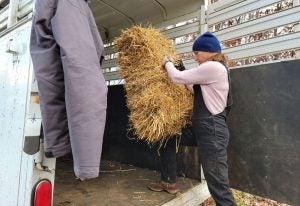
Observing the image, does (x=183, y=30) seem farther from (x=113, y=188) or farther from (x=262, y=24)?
(x=113, y=188)

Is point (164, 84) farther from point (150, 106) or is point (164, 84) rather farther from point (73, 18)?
point (73, 18)

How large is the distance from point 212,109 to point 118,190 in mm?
1247

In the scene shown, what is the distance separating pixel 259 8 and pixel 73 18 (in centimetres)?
178

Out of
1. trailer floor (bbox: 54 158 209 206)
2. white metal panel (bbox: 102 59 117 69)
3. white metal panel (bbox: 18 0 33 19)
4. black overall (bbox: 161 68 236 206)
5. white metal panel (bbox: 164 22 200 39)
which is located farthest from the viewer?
white metal panel (bbox: 102 59 117 69)

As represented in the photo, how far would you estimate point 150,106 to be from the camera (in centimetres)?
244

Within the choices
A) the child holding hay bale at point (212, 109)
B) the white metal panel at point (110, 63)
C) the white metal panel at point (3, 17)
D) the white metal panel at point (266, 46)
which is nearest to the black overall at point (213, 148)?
the child holding hay bale at point (212, 109)

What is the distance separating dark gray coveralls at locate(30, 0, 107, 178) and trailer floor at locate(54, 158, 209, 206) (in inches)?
47.9

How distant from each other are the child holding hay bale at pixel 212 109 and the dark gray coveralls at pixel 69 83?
1.13 metres

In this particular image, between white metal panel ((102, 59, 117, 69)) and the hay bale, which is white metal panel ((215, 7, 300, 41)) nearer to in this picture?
the hay bale

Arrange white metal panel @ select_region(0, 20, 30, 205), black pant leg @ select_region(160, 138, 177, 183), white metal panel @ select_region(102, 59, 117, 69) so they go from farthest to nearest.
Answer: white metal panel @ select_region(102, 59, 117, 69) < black pant leg @ select_region(160, 138, 177, 183) < white metal panel @ select_region(0, 20, 30, 205)

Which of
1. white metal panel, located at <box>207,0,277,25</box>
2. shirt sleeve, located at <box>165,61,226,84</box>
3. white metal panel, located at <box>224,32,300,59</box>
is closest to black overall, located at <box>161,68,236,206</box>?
shirt sleeve, located at <box>165,61,226,84</box>

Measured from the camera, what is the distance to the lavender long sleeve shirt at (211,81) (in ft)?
7.44

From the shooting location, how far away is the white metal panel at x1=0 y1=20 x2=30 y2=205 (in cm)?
150

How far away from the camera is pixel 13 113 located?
1.59m
